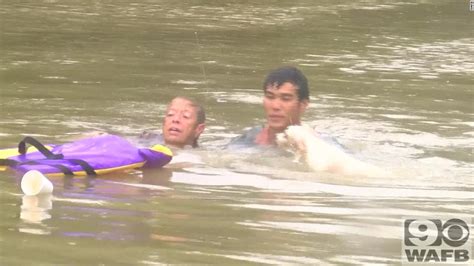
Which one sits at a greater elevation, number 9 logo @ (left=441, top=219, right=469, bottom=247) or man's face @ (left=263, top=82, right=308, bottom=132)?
man's face @ (left=263, top=82, right=308, bottom=132)

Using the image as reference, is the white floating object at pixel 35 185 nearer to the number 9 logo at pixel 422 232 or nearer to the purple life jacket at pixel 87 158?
the purple life jacket at pixel 87 158

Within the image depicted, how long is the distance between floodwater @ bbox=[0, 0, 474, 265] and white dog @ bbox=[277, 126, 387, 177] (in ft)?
0.40

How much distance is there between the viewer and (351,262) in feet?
15.0

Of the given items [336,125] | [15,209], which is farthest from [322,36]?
[15,209]

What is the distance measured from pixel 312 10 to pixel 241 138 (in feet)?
37.8

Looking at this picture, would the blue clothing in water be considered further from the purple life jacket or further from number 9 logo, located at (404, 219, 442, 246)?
number 9 logo, located at (404, 219, 442, 246)

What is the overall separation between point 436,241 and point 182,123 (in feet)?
9.84

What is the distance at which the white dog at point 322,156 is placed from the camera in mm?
6645

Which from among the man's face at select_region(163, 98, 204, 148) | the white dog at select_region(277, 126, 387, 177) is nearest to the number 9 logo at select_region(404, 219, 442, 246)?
the white dog at select_region(277, 126, 387, 177)

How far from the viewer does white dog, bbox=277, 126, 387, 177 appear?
664 centimetres

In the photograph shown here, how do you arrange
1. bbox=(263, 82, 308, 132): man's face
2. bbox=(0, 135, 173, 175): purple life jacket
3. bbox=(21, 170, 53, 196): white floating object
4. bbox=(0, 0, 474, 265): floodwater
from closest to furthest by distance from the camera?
bbox=(0, 0, 474, 265): floodwater
bbox=(21, 170, 53, 196): white floating object
bbox=(0, 135, 173, 175): purple life jacket
bbox=(263, 82, 308, 132): man's face

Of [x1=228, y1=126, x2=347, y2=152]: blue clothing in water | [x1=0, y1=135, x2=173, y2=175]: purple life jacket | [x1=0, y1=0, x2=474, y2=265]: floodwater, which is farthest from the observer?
[x1=228, y1=126, x2=347, y2=152]: blue clothing in water

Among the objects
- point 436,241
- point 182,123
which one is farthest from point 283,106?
point 436,241

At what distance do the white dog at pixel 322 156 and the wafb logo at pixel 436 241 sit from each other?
1.28 meters
